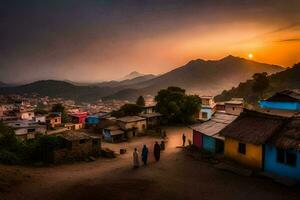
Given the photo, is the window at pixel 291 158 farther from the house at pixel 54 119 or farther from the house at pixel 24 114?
the house at pixel 24 114

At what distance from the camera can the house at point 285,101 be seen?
106ft

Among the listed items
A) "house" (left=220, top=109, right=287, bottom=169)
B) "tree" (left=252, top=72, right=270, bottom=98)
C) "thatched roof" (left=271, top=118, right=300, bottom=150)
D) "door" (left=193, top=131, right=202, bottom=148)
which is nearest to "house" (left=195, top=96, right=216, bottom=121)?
"tree" (left=252, top=72, right=270, bottom=98)

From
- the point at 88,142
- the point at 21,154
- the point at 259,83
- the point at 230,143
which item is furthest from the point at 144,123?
the point at 259,83

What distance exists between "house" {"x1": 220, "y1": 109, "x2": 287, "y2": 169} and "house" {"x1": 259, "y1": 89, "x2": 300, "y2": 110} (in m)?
13.8

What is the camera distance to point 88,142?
28.8 metres

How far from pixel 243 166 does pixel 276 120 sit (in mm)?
4299

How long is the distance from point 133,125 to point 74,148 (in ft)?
71.0

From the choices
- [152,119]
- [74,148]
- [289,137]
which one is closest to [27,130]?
[152,119]

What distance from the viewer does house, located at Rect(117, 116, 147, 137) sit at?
47.1 metres

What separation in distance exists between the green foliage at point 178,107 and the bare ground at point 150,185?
3356 centimetres

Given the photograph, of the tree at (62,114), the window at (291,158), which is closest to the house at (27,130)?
the tree at (62,114)

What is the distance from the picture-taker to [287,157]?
55.7 feet

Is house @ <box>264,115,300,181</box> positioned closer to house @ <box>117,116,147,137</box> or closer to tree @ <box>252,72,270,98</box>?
house @ <box>117,116,147,137</box>

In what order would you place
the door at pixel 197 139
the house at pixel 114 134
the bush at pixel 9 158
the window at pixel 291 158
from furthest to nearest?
1. the house at pixel 114 134
2. the door at pixel 197 139
3. the bush at pixel 9 158
4. the window at pixel 291 158
